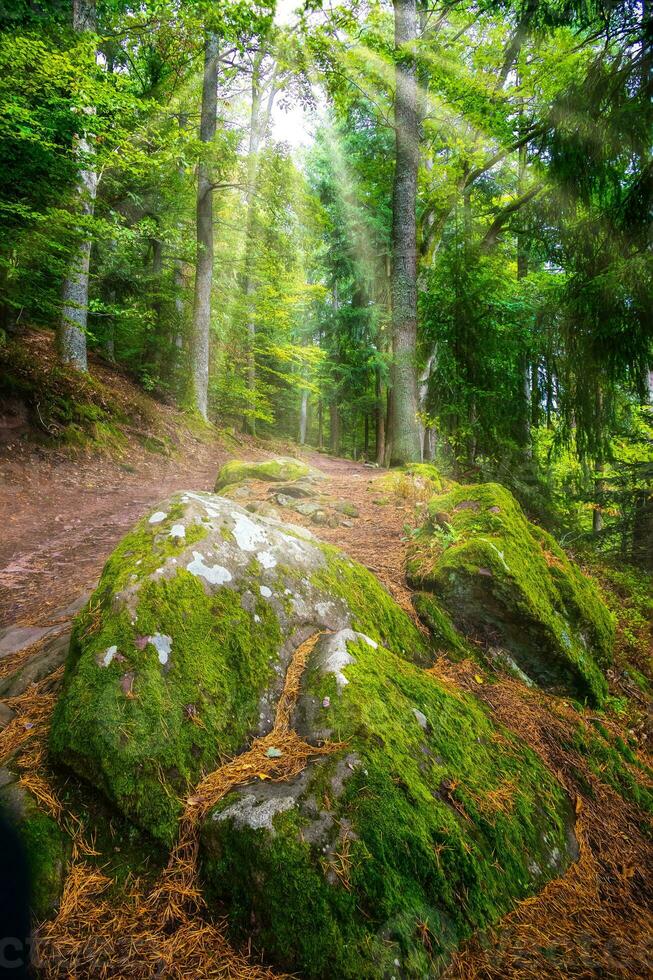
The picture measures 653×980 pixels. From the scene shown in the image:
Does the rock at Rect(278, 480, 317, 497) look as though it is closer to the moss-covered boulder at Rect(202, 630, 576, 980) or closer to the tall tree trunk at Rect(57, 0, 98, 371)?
the moss-covered boulder at Rect(202, 630, 576, 980)

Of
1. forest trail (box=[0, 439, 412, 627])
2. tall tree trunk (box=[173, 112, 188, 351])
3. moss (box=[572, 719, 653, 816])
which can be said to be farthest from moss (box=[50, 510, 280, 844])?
tall tree trunk (box=[173, 112, 188, 351])

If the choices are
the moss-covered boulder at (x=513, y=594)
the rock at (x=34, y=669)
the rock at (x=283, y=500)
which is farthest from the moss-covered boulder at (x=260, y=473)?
the rock at (x=34, y=669)

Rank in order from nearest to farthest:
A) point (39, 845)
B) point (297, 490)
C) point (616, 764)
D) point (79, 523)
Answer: point (39, 845), point (616, 764), point (79, 523), point (297, 490)

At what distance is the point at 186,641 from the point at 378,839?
120 centimetres

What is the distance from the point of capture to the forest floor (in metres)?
1.61

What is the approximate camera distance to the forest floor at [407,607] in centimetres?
161

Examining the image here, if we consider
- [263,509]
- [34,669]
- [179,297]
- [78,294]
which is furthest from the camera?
[179,297]

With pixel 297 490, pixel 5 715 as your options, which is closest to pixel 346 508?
pixel 297 490

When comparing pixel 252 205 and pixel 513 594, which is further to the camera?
pixel 252 205

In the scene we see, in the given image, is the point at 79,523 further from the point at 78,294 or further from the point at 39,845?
the point at 78,294

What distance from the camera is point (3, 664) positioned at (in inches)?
115

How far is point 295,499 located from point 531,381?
3479 millimetres

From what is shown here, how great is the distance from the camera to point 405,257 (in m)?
7.67

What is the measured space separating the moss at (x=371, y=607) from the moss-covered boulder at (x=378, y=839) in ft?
1.97
